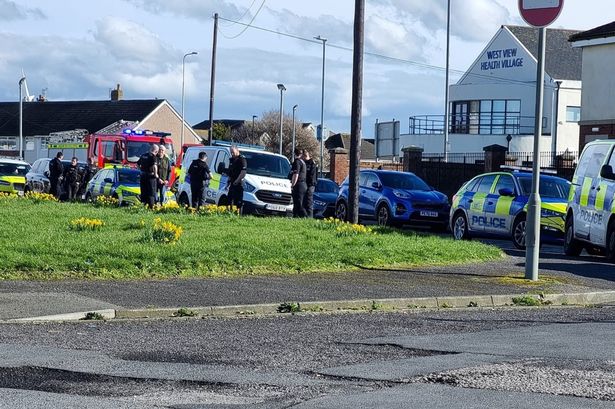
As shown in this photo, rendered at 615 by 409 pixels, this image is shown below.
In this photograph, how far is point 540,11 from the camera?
551 inches

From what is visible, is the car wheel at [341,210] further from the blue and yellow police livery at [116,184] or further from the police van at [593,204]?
the police van at [593,204]

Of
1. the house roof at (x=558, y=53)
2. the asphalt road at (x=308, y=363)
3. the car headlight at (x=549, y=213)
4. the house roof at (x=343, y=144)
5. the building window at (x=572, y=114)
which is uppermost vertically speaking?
the house roof at (x=558, y=53)

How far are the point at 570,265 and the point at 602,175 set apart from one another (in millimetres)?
1810

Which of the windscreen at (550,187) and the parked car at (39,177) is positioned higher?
the windscreen at (550,187)

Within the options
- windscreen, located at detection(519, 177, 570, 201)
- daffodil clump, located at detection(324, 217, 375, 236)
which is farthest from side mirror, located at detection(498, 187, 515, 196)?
daffodil clump, located at detection(324, 217, 375, 236)

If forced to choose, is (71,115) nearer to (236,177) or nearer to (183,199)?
(183,199)

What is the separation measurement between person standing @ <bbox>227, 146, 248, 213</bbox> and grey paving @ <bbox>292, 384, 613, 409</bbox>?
19056 millimetres

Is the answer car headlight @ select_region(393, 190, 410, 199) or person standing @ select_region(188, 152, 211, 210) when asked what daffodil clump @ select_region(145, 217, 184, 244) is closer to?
person standing @ select_region(188, 152, 211, 210)

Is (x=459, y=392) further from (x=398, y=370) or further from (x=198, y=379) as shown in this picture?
(x=198, y=379)

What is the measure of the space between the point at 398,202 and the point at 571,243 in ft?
27.0

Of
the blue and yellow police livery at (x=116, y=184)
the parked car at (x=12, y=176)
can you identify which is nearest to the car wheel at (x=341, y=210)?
the blue and yellow police livery at (x=116, y=184)

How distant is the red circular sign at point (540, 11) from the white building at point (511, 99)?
47935 mm

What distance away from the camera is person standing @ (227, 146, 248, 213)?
25906mm

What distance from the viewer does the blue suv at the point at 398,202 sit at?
90.9 feet
